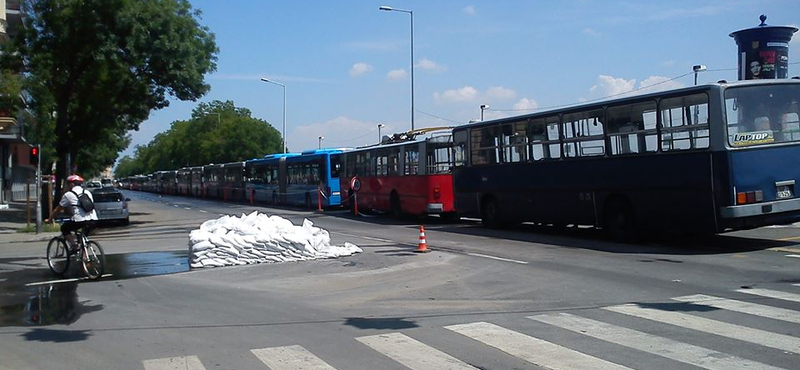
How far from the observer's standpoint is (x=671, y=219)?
50.8 feet

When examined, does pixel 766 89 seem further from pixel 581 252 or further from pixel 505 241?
pixel 505 241

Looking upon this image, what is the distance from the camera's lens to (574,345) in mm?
7449

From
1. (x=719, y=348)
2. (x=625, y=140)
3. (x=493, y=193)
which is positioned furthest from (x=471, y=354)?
(x=493, y=193)

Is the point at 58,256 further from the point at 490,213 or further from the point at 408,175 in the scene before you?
the point at 408,175

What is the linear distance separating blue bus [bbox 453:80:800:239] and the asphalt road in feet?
2.97

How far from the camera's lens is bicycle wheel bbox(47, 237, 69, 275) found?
44.4 ft

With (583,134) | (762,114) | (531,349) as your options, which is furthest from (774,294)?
(583,134)

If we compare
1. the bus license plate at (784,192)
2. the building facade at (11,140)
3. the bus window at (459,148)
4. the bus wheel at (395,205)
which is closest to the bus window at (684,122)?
the bus license plate at (784,192)

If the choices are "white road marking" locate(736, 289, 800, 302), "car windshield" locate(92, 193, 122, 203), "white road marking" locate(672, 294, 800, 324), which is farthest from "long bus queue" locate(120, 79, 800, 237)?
"car windshield" locate(92, 193, 122, 203)

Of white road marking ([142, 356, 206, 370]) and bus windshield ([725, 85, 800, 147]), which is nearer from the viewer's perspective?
white road marking ([142, 356, 206, 370])

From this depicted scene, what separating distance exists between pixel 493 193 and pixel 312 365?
1556 centimetres

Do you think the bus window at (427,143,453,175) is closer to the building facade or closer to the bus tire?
the bus tire

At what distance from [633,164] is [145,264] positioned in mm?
10609

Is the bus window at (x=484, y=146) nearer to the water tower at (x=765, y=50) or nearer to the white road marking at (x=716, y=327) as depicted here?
the water tower at (x=765, y=50)
